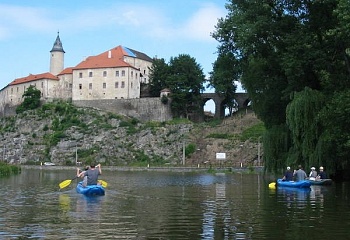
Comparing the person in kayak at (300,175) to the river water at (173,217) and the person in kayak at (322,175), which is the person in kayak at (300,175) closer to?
the person in kayak at (322,175)

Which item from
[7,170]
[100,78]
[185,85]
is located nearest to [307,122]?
[7,170]

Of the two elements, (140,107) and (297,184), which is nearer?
(297,184)

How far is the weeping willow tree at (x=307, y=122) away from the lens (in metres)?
31.4

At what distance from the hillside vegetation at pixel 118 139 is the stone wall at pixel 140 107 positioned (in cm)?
140

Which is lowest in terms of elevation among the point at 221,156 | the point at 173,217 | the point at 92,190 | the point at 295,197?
the point at 173,217

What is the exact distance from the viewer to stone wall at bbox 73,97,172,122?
9500 cm

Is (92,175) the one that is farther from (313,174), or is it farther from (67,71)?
(67,71)

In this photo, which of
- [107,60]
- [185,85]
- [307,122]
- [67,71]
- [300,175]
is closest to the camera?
[300,175]

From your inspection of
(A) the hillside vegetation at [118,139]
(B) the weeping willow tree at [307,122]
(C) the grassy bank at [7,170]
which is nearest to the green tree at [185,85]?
(A) the hillside vegetation at [118,139]

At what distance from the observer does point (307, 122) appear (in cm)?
3158

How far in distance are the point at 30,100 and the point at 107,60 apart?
A: 56.7 feet

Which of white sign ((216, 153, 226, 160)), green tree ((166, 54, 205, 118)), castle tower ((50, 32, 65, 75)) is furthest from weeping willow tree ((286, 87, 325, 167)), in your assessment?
castle tower ((50, 32, 65, 75))

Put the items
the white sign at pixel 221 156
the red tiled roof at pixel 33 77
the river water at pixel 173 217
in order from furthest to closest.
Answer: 1. the red tiled roof at pixel 33 77
2. the white sign at pixel 221 156
3. the river water at pixel 173 217

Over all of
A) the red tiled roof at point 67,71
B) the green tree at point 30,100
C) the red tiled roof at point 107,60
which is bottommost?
the green tree at point 30,100
